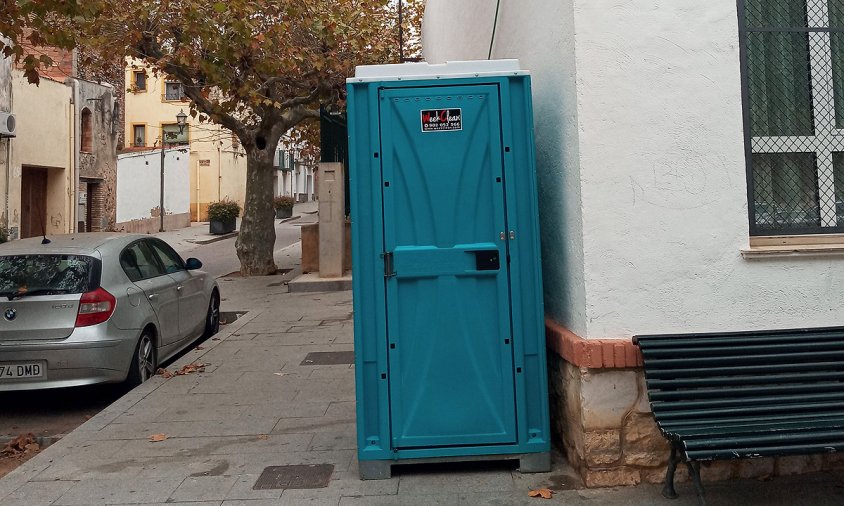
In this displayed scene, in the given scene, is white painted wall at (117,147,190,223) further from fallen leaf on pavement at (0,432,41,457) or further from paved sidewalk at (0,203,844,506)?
fallen leaf on pavement at (0,432,41,457)

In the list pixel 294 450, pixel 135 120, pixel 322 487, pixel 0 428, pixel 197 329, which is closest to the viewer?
pixel 322 487

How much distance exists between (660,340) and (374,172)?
6.19 ft

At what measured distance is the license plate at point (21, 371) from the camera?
6.18 m

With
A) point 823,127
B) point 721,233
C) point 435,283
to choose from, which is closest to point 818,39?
point 823,127

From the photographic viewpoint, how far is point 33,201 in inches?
885

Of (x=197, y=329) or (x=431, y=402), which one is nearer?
(x=431, y=402)

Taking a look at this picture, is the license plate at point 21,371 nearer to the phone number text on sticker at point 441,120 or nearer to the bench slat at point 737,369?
the phone number text on sticker at point 441,120

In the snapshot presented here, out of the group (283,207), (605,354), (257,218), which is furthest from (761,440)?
(283,207)

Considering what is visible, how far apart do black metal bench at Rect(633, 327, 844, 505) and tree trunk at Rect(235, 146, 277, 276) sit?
13158 mm

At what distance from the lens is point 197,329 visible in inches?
359

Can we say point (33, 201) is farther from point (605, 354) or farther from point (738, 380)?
point (738, 380)

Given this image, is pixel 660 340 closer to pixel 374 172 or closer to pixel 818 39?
pixel 374 172

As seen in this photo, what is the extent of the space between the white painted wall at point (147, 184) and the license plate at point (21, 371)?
28.2m

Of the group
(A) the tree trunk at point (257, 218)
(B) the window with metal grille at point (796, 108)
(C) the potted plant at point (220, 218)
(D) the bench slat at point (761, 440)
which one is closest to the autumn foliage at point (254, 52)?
(A) the tree trunk at point (257, 218)
